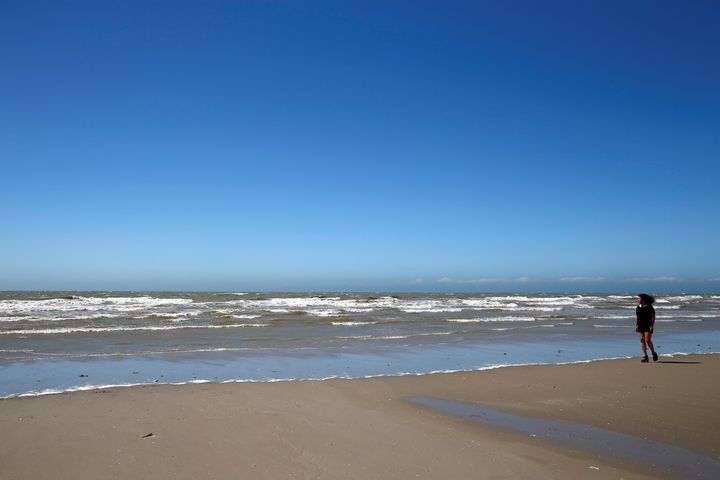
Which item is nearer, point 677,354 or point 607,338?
point 677,354

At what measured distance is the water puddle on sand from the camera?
5500 mm

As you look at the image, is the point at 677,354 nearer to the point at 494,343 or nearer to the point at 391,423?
the point at 494,343

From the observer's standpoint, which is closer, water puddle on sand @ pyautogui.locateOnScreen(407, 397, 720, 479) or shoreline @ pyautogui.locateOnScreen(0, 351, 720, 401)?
water puddle on sand @ pyautogui.locateOnScreen(407, 397, 720, 479)

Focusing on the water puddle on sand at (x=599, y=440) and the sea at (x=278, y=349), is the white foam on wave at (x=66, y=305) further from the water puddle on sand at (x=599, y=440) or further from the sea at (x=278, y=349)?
the water puddle on sand at (x=599, y=440)

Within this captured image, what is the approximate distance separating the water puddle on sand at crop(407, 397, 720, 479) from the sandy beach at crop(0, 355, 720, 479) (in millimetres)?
131

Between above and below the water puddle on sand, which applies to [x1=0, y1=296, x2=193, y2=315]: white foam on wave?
above

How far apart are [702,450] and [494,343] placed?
11.7m

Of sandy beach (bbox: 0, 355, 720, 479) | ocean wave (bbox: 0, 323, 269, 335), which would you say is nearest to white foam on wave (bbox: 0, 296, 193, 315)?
ocean wave (bbox: 0, 323, 269, 335)

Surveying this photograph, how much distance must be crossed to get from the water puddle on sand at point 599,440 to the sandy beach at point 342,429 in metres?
0.13

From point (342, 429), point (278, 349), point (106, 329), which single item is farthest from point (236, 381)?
point (106, 329)

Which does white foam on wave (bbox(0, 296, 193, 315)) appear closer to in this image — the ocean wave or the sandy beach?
the ocean wave

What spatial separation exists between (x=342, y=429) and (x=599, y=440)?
3.47 meters

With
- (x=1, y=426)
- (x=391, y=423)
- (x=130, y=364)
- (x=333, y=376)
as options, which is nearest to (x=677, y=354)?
(x=333, y=376)

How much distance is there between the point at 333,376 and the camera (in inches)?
431
